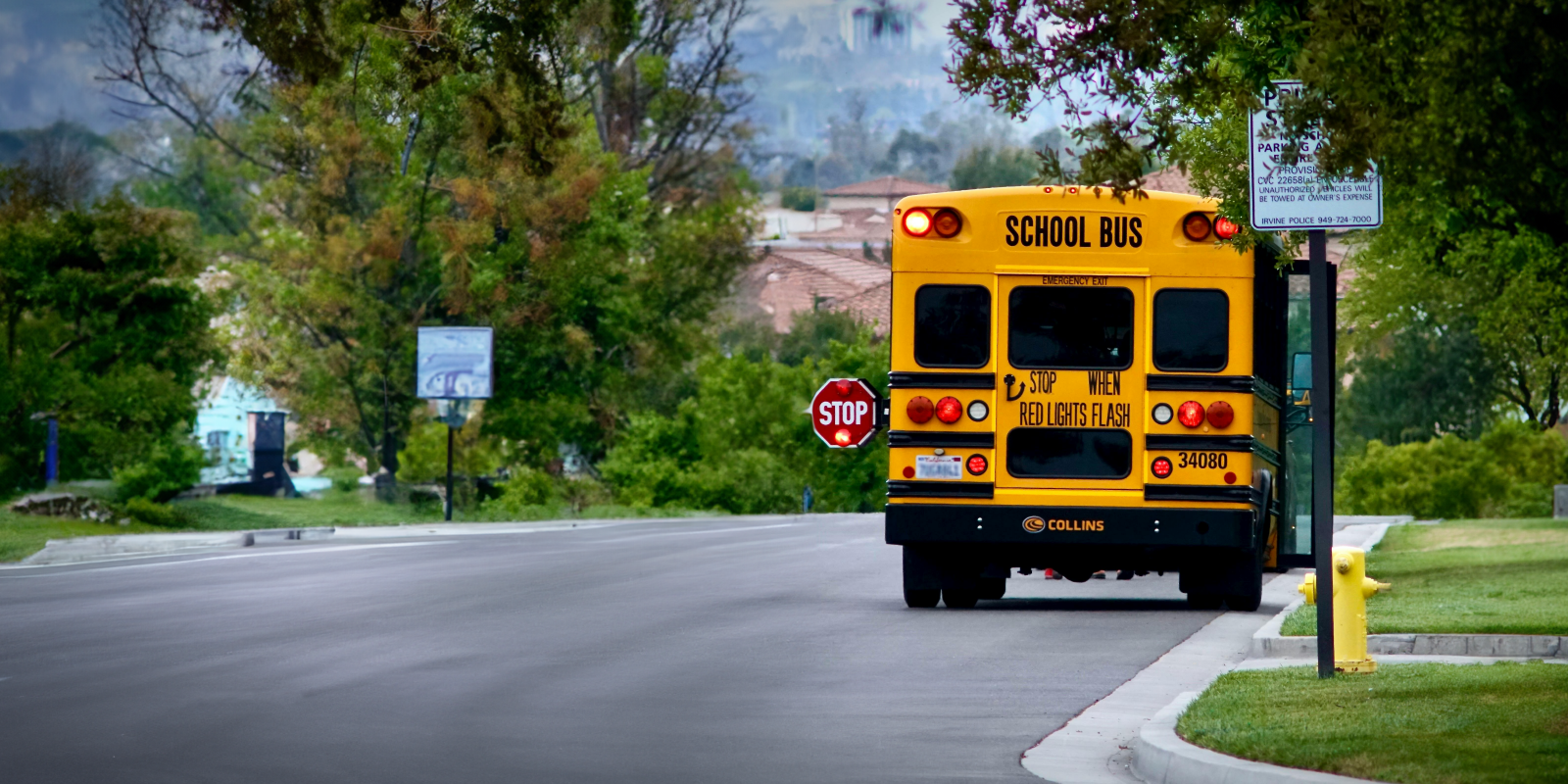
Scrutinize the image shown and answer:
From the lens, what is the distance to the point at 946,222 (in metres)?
16.7

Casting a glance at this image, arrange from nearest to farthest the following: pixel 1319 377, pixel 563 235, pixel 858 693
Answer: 1. pixel 1319 377
2. pixel 858 693
3. pixel 563 235

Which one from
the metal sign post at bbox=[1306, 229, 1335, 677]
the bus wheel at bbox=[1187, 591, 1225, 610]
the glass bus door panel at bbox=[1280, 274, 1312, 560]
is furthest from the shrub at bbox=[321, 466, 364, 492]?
the metal sign post at bbox=[1306, 229, 1335, 677]

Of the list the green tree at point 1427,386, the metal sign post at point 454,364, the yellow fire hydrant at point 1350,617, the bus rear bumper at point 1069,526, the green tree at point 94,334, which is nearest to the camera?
the yellow fire hydrant at point 1350,617

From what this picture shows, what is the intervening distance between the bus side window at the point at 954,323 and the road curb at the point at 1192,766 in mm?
7002

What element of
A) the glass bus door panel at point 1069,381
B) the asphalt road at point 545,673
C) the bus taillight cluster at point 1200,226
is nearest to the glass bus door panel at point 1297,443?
the asphalt road at point 545,673

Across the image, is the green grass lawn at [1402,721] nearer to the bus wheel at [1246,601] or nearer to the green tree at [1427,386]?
the bus wheel at [1246,601]

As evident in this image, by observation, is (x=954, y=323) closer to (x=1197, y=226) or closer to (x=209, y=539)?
(x=1197, y=226)

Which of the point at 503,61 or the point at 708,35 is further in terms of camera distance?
the point at 708,35

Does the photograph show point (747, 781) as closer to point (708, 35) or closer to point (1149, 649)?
point (1149, 649)

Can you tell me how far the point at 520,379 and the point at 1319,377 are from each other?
162ft

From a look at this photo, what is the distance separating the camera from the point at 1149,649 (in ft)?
47.7

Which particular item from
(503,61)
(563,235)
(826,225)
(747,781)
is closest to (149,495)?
(563,235)

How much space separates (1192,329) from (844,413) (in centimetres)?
4544

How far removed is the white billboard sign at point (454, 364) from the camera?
5150 cm
